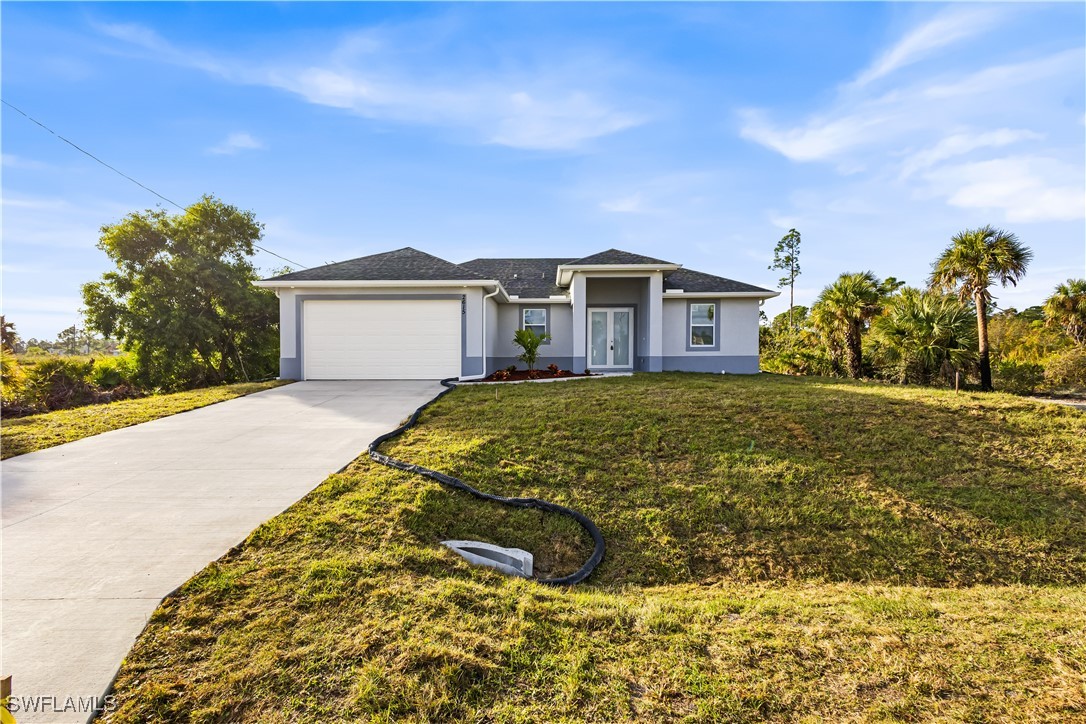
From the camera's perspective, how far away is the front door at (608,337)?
16031 millimetres

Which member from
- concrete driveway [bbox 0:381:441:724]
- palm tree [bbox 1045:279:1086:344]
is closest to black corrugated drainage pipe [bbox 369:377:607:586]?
concrete driveway [bbox 0:381:441:724]

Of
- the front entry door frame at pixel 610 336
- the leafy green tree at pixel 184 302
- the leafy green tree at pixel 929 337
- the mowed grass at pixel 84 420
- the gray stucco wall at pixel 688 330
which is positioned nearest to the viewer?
the mowed grass at pixel 84 420

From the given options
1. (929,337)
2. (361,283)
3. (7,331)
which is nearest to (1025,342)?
(929,337)

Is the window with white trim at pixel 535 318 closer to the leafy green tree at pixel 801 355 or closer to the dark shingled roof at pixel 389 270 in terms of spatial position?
the dark shingled roof at pixel 389 270

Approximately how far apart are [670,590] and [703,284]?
44.9 feet

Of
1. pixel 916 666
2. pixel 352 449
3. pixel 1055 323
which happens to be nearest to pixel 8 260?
Answer: pixel 352 449

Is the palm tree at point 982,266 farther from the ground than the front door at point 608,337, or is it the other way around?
the palm tree at point 982,266

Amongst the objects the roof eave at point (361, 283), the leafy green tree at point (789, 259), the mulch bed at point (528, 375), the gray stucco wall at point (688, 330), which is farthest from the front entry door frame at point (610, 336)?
the leafy green tree at point (789, 259)

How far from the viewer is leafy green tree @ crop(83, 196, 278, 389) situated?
575 inches

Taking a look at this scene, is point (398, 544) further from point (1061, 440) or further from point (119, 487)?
point (1061, 440)

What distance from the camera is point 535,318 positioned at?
16.4m

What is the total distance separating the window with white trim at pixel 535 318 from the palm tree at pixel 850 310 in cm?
1008

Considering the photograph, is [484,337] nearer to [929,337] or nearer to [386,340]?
[386,340]

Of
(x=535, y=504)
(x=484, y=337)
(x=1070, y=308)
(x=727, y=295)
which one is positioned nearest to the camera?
(x=535, y=504)
